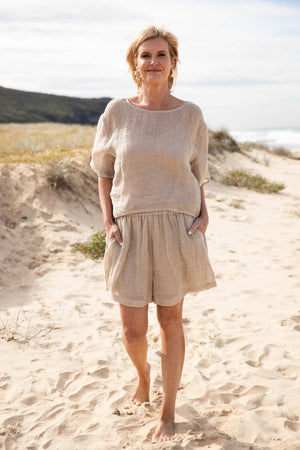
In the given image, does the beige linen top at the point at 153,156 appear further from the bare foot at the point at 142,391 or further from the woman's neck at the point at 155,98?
Answer: the bare foot at the point at 142,391

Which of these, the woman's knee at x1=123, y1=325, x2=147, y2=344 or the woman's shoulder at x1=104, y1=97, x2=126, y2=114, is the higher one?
the woman's shoulder at x1=104, y1=97, x2=126, y2=114

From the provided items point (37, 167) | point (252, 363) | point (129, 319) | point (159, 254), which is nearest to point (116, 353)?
point (252, 363)

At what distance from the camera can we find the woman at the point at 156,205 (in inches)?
103

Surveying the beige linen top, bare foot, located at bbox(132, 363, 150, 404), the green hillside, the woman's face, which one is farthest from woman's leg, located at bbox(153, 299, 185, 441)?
the green hillside

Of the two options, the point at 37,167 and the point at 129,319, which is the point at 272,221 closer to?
the point at 37,167

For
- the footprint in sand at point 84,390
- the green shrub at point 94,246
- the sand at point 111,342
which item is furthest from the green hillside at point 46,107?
the footprint in sand at point 84,390

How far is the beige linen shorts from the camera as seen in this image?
2605 millimetres

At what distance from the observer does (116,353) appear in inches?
159

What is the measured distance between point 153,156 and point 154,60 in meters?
0.54

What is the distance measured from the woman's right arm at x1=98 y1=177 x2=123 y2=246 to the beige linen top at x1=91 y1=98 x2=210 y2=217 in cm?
7

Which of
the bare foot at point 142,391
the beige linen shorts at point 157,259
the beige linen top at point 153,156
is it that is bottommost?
the bare foot at point 142,391

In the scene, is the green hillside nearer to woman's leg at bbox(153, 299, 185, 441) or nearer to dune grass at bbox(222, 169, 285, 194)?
dune grass at bbox(222, 169, 285, 194)

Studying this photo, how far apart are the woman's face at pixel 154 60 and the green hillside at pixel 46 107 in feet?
114

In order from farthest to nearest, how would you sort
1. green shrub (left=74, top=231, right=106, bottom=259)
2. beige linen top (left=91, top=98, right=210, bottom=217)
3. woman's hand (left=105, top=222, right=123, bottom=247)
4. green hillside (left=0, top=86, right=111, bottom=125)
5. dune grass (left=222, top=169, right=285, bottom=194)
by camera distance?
green hillside (left=0, top=86, right=111, bottom=125)
dune grass (left=222, top=169, right=285, bottom=194)
green shrub (left=74, top=231, right=106, bottom=259)
woman's hand (left=105, top=222, right=123, bottom=247)
beige linen top (left=91, top=98, right=210, bottom=217)
